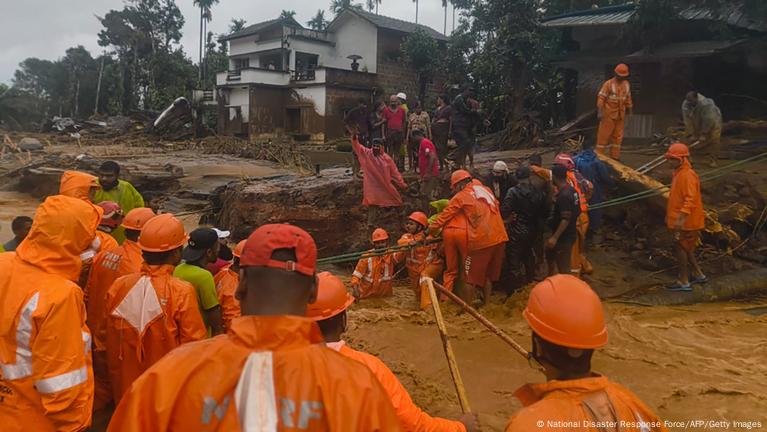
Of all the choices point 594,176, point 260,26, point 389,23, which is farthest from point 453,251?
point 260,26

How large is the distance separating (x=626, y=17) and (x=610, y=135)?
451cm

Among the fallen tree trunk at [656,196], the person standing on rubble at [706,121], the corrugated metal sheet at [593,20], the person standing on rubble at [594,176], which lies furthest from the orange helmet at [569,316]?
the corrugated metal sheet at [593,20]

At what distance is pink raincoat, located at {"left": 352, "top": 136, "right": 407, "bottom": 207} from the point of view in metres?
9.09

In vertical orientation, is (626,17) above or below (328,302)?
above

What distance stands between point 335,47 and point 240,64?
7448 millimetres

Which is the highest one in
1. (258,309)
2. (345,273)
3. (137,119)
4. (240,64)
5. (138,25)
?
(138,25)

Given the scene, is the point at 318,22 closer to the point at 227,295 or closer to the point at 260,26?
the point at 260,26

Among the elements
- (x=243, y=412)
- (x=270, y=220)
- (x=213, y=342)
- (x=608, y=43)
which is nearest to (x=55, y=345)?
(x=213, y=342)

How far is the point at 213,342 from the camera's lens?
4.67ft

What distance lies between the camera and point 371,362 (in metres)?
2.09

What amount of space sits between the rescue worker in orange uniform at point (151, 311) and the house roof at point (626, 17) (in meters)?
11.4

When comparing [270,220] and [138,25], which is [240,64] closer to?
[138,25]

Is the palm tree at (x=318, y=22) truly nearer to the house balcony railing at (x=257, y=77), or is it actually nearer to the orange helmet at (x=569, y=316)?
the house balcony railing at (x=257, y=77)

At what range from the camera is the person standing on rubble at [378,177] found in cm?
909
